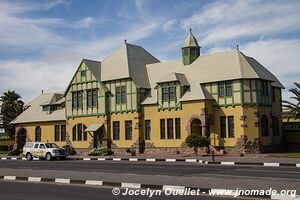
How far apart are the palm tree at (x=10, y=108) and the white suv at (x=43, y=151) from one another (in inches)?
1049

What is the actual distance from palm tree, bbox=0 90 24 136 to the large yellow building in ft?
40.3

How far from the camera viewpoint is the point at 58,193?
1444 centimetres

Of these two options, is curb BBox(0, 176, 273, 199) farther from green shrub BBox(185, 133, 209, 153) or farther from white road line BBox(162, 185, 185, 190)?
green shrub BBox(185, 133, 209, 153)

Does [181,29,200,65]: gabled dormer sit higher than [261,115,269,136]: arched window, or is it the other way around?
[181,29,200,65]: gabled dormer

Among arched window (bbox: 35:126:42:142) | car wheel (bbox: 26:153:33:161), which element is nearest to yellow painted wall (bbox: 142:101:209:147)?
car wheel (bbox: 26:153:33:161)

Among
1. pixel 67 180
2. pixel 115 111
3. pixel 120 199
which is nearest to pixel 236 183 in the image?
pixel 120 199

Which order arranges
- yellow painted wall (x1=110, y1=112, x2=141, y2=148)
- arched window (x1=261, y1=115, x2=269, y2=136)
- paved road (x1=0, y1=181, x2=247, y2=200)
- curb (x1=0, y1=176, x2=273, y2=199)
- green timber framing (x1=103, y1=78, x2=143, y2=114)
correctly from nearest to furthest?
paved road (x1=0, y1=181, x2=247, y2=200) → curb (x1=0, y1=176, x2=273, y2=199) → arched window (x1=261, y1=115, x2=269, y2=136) → yellow painted wall (x1=110, y1=112, x2=141, y2=148) → green timber framing (x1=103, y1=78, x2=143, y2=114)

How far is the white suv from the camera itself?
3969cm

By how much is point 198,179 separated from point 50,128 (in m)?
41.6

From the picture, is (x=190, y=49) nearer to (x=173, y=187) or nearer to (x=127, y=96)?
(x=127, y=96)

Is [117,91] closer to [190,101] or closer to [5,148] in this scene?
[190,101]

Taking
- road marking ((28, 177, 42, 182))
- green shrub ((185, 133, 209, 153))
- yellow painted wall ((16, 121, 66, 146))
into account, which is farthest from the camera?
yellow painted wall ((16, 121, 66, 146))

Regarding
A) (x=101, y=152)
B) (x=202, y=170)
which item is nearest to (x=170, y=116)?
(x=101, y=152)

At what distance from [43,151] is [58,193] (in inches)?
1057
